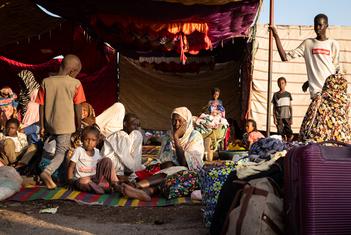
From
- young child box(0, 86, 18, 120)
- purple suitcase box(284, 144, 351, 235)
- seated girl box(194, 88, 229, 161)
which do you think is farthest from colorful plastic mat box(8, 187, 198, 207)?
young child box(0, 86, 18, 120)

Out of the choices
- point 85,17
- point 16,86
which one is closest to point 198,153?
point 85,17

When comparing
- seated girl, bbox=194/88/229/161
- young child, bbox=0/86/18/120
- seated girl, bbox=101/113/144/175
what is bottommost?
seated girl, bbox=194/88/229/161

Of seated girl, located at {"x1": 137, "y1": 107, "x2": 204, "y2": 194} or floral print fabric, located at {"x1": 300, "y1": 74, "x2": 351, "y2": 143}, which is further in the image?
seated girl, located at {"x1": 137, "y1": 107, "x2": 204, "y2": 194}

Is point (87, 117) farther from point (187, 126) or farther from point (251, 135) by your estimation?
point (251, 135)

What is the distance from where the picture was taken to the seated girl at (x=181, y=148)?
560 centimetres

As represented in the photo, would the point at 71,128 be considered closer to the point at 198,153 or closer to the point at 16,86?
the point at 198,153

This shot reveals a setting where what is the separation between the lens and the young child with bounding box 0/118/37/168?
660 cm

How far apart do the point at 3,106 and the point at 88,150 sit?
4097 millimetres

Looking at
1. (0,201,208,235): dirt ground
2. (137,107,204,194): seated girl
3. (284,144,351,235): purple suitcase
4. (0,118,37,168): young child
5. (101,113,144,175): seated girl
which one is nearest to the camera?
(284,144,351,235): purple suitcase

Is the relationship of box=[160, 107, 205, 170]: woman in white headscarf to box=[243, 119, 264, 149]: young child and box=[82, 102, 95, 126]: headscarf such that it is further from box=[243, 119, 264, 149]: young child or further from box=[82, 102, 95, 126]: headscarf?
box=[243, 119, 264, 149]: young child

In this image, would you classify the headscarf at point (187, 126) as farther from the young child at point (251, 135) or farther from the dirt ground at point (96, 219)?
the young child at point (251, 135)

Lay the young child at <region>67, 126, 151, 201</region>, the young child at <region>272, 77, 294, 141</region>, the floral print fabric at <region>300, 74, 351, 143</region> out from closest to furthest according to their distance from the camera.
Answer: the floral print fabric at <region>300, 74, 351, 143</region> < the young child at <region>67, 126, 151, 201</region> < the young child at <region>272, 77, 294, 141</region>

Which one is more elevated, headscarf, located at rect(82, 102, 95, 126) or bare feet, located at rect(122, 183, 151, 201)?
headscarf, located at rect(82, 102, 95, 126)

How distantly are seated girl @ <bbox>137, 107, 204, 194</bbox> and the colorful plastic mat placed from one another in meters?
0.47
